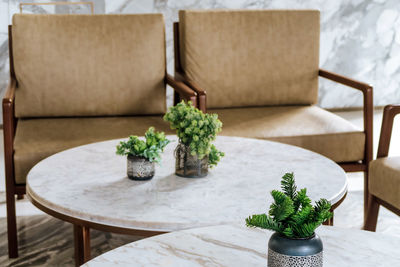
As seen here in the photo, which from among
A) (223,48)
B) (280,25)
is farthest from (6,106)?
(280,25)

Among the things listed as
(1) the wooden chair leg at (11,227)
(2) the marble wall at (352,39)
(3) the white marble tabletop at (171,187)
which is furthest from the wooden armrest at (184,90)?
(2) the marble wall at (352,39)

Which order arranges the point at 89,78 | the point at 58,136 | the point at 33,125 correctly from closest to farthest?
the point at 58,136, the point at 33,125, the point at 89,78

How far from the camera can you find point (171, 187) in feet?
5.57

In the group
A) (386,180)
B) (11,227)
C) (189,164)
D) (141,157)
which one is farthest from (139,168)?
(386,180)

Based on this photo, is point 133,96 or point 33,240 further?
point 133,96

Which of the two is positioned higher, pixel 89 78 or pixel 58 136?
pixel 89 78

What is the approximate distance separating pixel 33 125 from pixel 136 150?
104 cm

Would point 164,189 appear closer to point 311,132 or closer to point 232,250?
point 232,250

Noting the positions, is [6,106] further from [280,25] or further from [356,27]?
[356,27]

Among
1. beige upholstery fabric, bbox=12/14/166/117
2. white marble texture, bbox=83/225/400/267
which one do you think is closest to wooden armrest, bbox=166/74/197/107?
beige upholstery fabric, bbox=12/14/166/117

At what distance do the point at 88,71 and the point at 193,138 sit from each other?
1242 mm

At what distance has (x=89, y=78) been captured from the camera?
2.80 metres

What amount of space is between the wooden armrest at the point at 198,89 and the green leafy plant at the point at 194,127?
0.81 metres

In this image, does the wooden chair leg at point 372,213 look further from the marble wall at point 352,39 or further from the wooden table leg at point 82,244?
the marble wall at point 352,39
